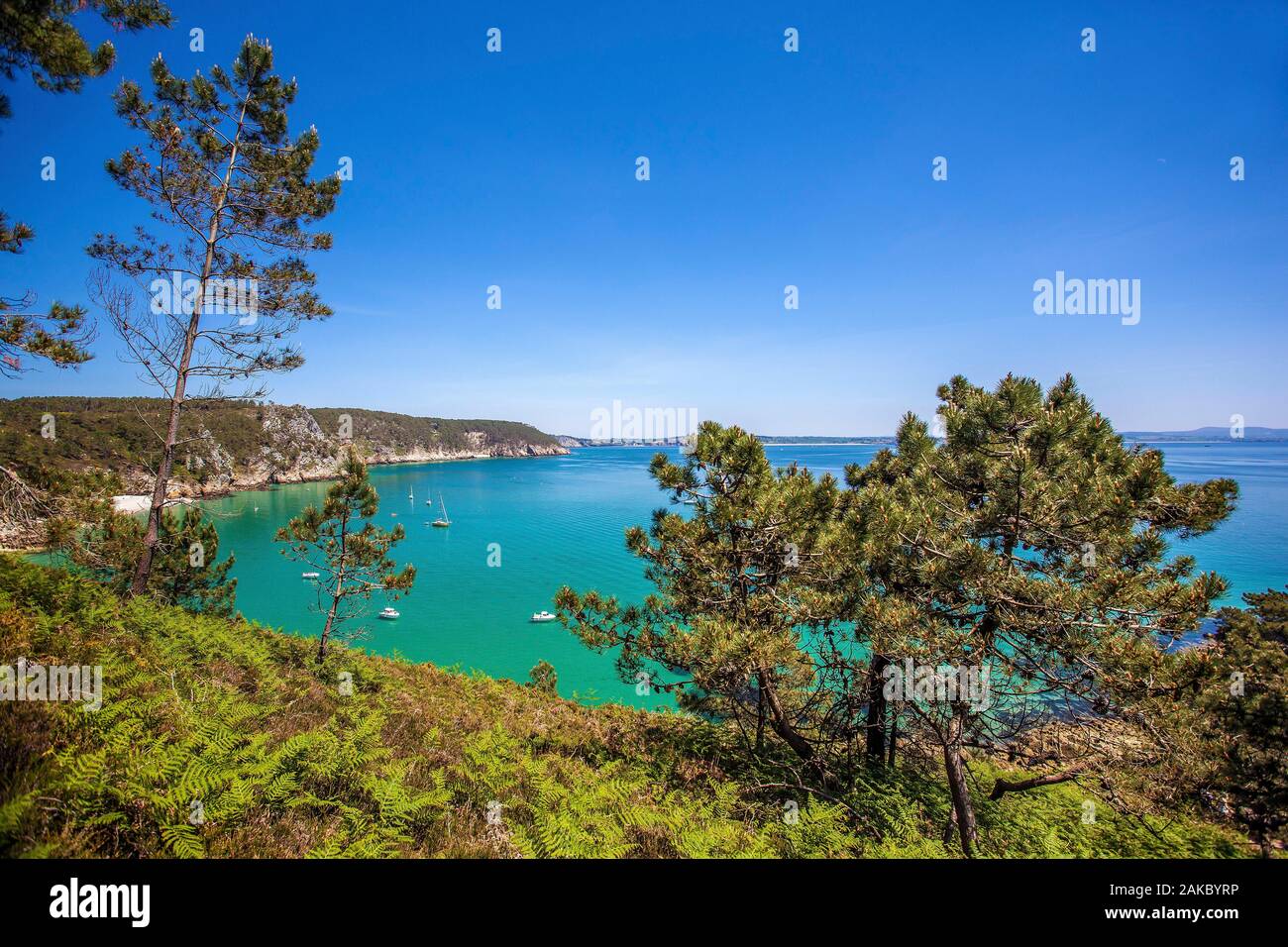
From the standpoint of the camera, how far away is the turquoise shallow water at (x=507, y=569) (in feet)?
95.1

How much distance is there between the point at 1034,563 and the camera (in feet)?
21.3

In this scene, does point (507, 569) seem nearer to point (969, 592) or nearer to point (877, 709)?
point (877, 709)

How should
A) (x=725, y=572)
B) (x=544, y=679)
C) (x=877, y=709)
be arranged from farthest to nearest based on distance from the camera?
(x=544, y=679) → (x=877, y=709) → (x=725, y=572)

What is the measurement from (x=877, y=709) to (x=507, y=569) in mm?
41703

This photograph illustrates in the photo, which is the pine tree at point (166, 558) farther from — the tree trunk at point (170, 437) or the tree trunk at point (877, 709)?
the tree trunk at point (877, 709)

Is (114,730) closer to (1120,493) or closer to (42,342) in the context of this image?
(42,342)

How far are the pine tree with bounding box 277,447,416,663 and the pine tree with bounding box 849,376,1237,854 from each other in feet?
41.2

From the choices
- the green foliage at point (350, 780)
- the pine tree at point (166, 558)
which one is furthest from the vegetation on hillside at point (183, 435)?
the green foliage at point (350, 780)

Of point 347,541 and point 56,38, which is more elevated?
point 56,38

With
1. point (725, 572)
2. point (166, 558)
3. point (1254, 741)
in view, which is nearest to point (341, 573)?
point (166, 558)

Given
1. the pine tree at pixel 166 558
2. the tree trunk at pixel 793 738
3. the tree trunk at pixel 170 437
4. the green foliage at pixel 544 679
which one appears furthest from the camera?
the green foliage at pixel 544 679

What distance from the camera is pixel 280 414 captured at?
12369cm

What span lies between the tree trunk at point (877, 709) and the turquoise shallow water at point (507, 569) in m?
6.58
